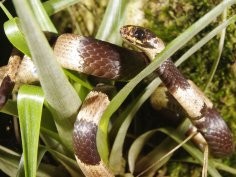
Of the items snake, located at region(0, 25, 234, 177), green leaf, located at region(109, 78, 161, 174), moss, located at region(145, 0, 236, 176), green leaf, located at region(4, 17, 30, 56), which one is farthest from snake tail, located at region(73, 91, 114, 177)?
moss, located at region(145, 0, 236, 176)

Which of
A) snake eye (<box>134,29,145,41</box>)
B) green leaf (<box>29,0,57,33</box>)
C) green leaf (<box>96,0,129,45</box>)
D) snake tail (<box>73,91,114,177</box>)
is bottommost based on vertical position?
snake tail (<box>73,91,114,177</box>)

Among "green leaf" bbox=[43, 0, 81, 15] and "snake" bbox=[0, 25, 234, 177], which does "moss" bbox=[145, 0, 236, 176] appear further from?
"green leaf" bbox=[43, 0, 81, 15]

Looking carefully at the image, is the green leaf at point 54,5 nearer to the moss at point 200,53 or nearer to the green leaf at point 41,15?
the green leaf at point 41,15

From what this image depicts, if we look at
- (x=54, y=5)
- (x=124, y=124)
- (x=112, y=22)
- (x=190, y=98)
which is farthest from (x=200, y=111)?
(x=54, y=5)

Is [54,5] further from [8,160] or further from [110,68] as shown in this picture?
[8,160]

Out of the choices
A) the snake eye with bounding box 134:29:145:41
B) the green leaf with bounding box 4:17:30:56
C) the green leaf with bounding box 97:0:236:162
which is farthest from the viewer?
the snake eye with bounding box 134:29:145:41

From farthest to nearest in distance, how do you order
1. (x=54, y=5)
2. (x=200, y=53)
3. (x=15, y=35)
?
(x=200, y=53), (x=54, y=5), (x=15, y=35)

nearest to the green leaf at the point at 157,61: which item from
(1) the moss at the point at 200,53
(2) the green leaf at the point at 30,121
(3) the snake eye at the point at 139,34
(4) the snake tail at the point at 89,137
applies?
(4) the snake tail at the point at 89,137

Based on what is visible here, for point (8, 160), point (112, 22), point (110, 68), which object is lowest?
point (8, 160)
